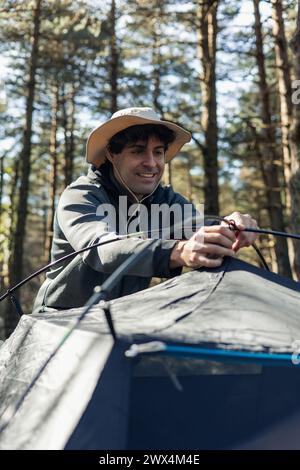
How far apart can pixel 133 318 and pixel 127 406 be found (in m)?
0.36

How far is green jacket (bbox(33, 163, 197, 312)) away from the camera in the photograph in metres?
2.49

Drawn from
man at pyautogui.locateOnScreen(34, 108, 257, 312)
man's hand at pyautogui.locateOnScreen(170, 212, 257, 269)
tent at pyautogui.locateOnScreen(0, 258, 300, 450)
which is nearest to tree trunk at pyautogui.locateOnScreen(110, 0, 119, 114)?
man at pyautogui.locateOnScreen(34, 108, 257, 312)

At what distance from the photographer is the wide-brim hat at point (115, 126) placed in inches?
134

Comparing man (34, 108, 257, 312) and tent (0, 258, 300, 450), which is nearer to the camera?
tent (0, 258, 300, 450)

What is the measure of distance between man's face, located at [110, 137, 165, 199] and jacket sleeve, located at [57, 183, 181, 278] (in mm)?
227

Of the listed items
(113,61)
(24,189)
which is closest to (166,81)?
(113,61)

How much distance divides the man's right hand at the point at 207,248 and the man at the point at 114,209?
0.07 meters

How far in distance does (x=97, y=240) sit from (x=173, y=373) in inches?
35.2

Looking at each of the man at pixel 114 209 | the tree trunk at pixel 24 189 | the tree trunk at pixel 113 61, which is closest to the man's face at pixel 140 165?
the man at pixel 114 209

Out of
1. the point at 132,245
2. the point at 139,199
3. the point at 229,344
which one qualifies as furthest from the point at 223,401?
the point at 139,199

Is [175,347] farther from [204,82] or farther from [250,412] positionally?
[204,82]

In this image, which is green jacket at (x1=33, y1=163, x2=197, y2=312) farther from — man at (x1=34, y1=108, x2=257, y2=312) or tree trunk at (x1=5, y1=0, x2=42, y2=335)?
tree trunk at (x1=5, y1=0, x2=42, y2=335)

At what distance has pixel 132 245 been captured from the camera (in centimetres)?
249

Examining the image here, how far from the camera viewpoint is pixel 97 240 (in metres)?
2.72
